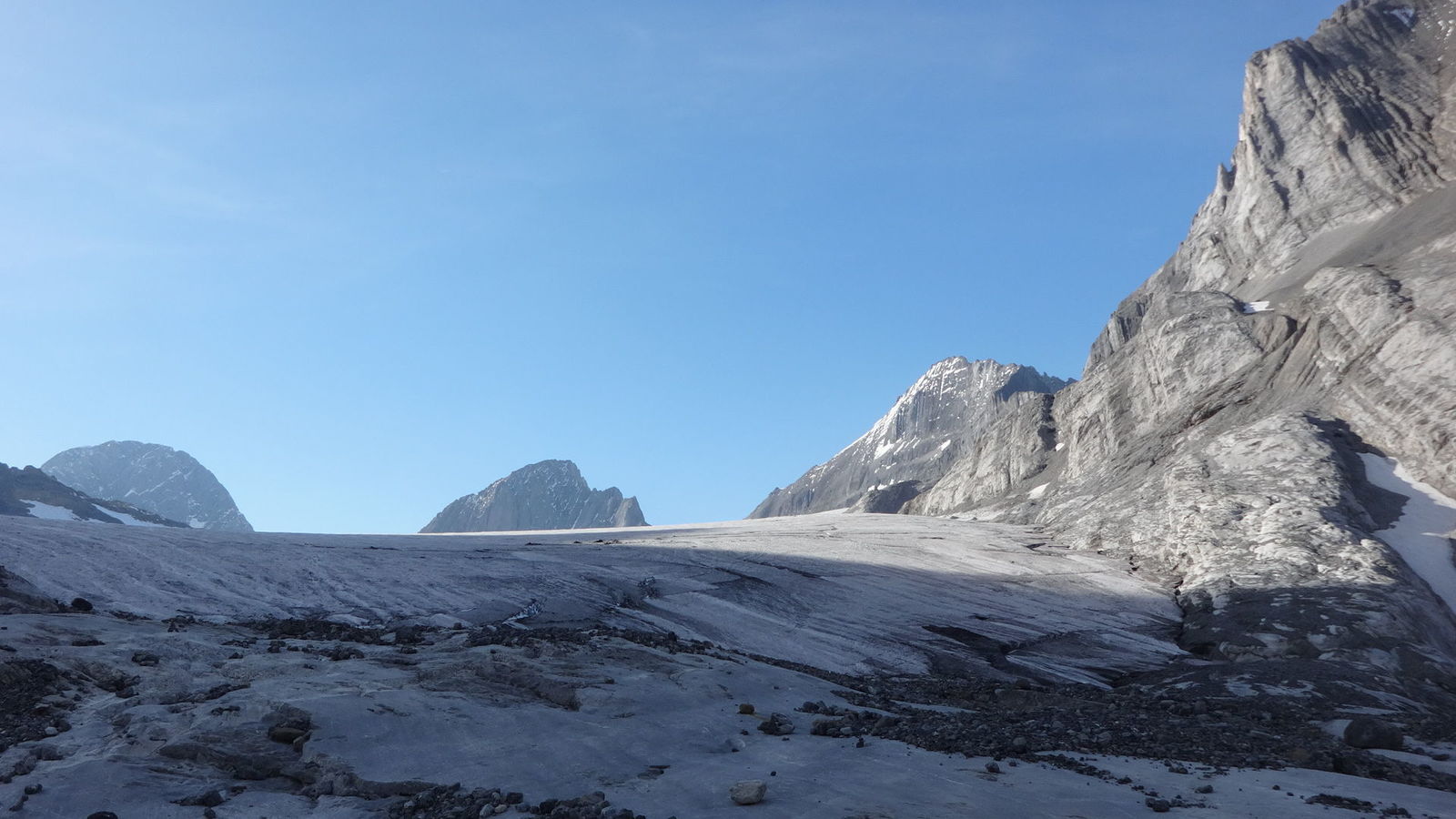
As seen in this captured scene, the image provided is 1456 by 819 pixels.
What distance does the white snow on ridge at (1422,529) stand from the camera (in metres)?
38.8

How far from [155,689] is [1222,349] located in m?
65.4

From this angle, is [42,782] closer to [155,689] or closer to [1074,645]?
[155,689]

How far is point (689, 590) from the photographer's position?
32.7 metres

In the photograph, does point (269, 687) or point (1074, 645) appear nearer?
point (269, 687)

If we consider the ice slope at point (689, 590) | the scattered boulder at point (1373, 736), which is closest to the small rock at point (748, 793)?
the ice slope at point (689, 590)

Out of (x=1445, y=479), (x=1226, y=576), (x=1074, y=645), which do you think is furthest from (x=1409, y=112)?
(x=1074, y=645)

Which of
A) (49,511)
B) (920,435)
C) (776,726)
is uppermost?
(920,435)

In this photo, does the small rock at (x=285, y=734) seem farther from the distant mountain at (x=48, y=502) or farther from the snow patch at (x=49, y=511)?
the snow patch at (x=49, y=511)

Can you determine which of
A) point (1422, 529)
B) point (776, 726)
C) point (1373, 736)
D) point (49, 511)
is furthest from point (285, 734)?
point (49, 511)

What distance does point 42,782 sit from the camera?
9.88 metres

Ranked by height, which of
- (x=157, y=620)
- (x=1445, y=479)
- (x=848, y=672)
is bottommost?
(x=848, y=672)

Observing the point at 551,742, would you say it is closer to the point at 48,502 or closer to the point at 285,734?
the point at 285,734

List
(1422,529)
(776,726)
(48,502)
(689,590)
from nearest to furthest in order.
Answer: (776,726)
(689,590)
(1422,529)
(48,502)

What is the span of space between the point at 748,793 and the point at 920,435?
148 meters
